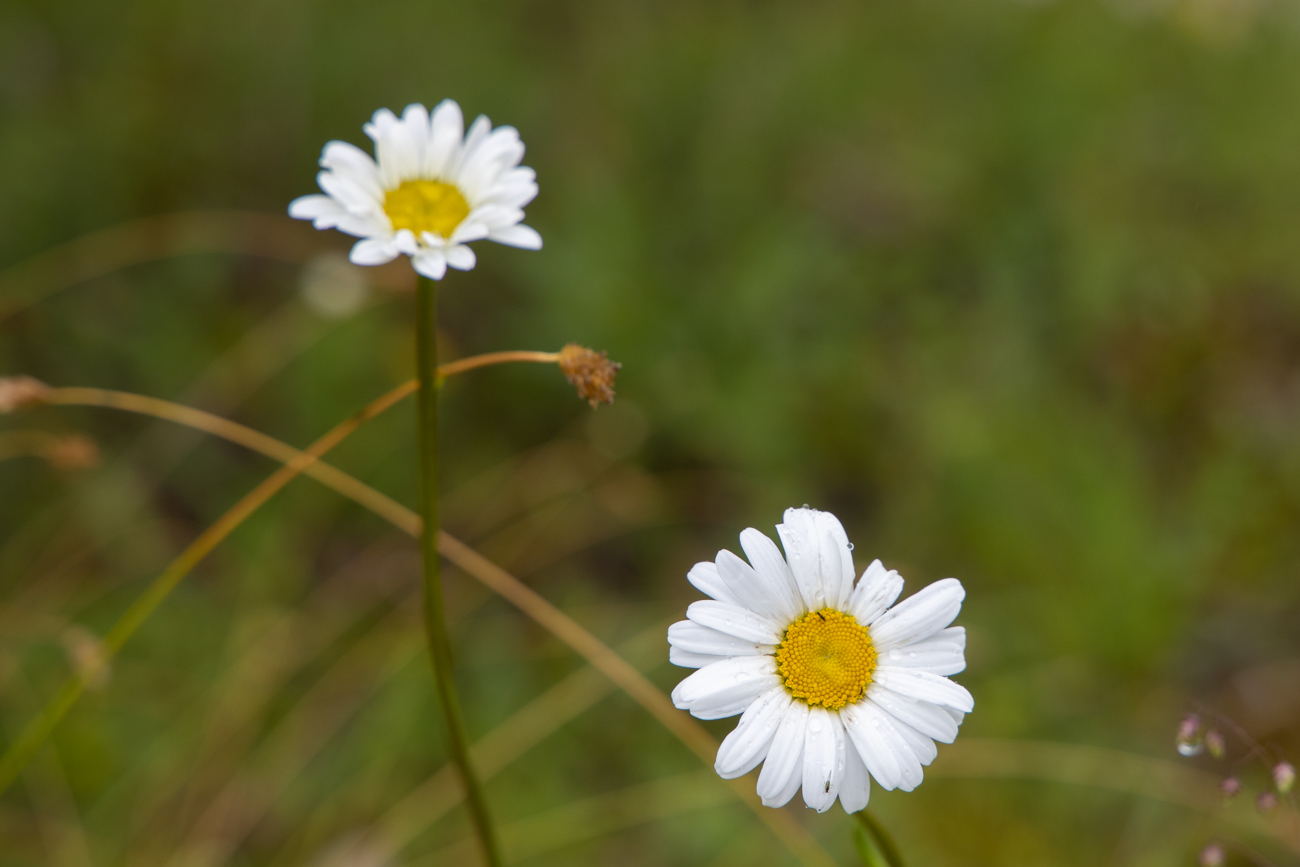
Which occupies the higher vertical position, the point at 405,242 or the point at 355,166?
the point at 355,166

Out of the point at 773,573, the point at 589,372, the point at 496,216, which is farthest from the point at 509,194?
the point at 773,573

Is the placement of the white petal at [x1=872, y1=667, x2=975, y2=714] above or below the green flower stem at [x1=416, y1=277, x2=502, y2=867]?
below

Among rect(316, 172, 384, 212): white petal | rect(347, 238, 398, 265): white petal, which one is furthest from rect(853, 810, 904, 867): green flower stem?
rect(316, 172, 384, 212): white petal

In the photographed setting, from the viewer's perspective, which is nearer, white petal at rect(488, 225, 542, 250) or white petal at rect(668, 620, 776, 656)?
white petal at rect(668, 620, 776, 656)

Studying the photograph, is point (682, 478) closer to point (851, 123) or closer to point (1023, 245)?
point (1023, 245)

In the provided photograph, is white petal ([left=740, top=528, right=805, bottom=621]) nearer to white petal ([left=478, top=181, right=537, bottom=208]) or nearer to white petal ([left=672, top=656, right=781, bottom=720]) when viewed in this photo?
white petal ([left=672, top=656, right=781, bottom=720])

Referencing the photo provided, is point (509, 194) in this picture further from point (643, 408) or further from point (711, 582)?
point (643, 408)

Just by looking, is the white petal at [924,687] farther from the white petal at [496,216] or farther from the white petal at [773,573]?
the white petal at [496,216]

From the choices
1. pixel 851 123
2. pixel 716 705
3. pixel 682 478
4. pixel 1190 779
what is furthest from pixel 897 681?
pixel 851 123
